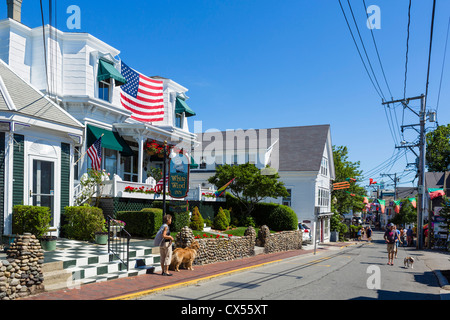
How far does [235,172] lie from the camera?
25.8 meters

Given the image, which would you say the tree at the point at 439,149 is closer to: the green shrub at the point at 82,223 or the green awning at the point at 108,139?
the green awning at the point at 108,139

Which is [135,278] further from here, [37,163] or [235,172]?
[235,172]

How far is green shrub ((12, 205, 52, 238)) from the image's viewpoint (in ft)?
38.6

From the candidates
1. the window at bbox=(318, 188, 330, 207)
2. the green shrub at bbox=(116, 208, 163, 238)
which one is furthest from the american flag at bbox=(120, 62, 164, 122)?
the window at bbox=(318, 188, 330, 207)

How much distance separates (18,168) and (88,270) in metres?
5.10

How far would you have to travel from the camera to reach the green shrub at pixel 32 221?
11773 millimetres

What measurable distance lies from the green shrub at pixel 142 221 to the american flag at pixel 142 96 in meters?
7.87

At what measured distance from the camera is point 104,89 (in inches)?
793

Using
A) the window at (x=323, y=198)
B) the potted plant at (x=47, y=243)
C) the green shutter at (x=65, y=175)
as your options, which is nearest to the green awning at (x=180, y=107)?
the green shutter at (x=65, y=175)

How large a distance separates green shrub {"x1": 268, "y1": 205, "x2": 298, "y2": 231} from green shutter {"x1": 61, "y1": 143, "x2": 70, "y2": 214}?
1690cm

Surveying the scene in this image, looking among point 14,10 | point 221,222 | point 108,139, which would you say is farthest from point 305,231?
point 14,10

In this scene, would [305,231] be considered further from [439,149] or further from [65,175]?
[439,149]

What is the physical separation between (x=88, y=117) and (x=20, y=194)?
6.49 metres

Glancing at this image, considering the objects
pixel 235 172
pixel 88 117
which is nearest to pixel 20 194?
pixel 88 117
